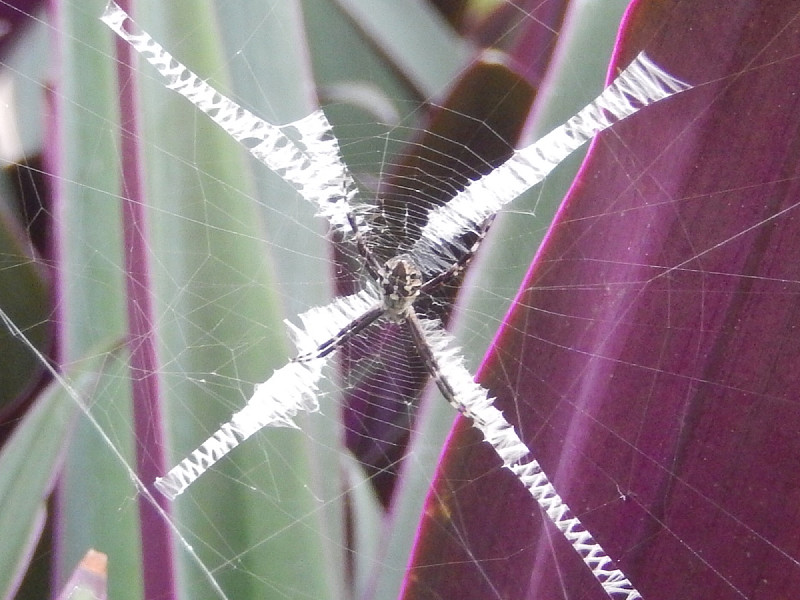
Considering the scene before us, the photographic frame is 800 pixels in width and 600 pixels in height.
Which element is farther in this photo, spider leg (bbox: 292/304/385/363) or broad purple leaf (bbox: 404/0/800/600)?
spider leg (bbox: 292/304/385/363)

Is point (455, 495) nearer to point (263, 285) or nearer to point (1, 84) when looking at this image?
point (263, 285)

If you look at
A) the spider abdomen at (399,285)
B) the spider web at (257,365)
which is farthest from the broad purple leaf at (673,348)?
the spider abdomen at (399,285)

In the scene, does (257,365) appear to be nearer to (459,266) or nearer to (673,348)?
(459,266)

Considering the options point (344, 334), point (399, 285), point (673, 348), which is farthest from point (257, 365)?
point (673, 348)

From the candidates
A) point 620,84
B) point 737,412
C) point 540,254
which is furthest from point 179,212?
point 737,412

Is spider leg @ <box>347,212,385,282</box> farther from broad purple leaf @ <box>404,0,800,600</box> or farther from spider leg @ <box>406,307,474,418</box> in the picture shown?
broad purple leaf @ <box>404,0,800,600</box>

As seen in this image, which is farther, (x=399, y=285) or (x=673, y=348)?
(x=399, y=285)

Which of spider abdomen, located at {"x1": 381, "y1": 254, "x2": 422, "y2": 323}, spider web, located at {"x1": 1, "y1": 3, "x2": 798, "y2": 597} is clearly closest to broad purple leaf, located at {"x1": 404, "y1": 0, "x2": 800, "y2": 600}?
spider web, located at {"x1": 1, "y1": 3, "x2": 798, "y2": 597}
